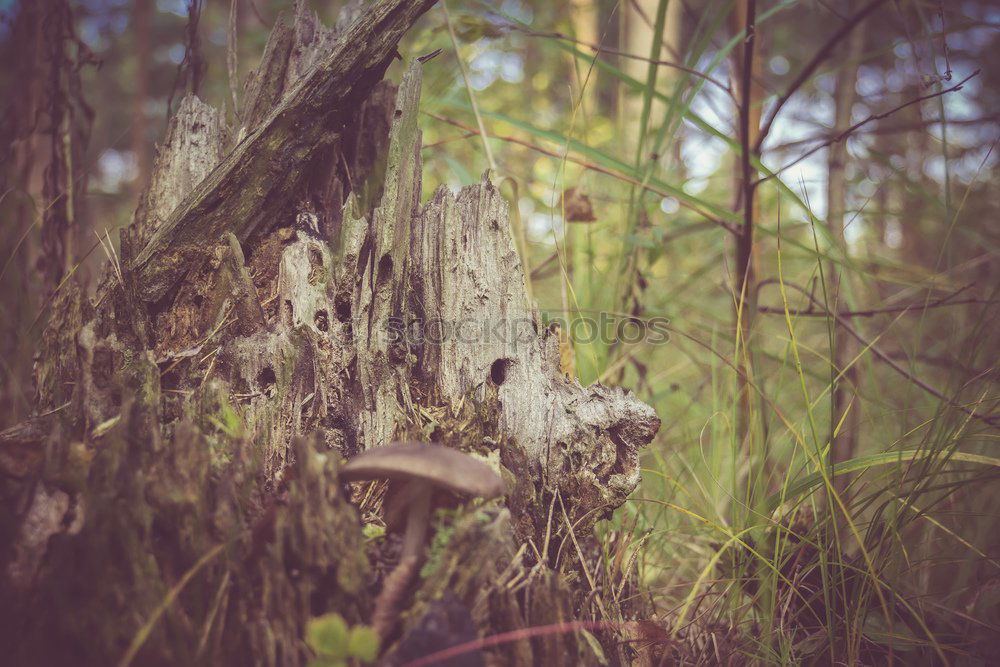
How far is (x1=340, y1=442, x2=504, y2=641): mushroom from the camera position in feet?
3.52

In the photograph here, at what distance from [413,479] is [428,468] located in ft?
0.44

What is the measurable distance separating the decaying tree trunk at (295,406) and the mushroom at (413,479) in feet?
0.13

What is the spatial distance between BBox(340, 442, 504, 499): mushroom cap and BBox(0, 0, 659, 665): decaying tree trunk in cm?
8

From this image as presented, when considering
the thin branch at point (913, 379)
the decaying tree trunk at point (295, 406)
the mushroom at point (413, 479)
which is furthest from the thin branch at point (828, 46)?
the mushroom at point (413, 479)

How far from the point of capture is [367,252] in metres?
1.67

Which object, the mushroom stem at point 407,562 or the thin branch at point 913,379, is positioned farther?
the thin branch at point 913,379

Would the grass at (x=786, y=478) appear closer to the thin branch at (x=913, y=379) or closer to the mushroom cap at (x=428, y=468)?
the thin branch at (x=913, y=379)

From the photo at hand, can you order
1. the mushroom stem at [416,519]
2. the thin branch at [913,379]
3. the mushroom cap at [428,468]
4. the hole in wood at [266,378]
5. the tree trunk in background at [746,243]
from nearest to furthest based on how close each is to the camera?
1. the mushroom cap at [428,468]
2. the mushroom stem at [416,519]
3. the thin branch at [913,379]
4. the hole in wood at [266,378]
5. the tree trunk in background at [746,243]

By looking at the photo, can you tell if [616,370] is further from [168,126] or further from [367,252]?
[168,126]

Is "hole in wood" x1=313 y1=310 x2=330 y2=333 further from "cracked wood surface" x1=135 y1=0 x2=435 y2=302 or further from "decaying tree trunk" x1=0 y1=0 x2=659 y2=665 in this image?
"cracked wood surface" x1=135 y1=0 x2=435 y2=302

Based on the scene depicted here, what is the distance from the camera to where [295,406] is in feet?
5.06

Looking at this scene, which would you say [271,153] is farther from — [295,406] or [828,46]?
[828,46]

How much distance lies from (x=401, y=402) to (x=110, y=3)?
42.2 feet

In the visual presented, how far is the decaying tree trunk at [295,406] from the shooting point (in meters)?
1.08
